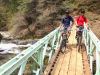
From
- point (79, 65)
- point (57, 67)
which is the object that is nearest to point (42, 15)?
point (79, 65)

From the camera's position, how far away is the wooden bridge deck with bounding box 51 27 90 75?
9.47 metres

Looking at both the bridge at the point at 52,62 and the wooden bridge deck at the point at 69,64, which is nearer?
the bridge at the point at 52,62

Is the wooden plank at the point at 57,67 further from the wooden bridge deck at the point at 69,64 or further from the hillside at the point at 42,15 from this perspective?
the hillside at the point at 42,15

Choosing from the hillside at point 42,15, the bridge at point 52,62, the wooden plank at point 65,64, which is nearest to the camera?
the bridge at point 52,62

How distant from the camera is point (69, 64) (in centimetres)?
1091

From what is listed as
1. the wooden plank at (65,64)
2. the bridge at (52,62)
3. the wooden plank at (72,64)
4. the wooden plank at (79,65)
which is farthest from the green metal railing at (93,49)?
the wooden plank at (65,64)

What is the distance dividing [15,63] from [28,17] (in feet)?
131

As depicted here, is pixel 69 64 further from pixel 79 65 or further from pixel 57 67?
pixel 57 67

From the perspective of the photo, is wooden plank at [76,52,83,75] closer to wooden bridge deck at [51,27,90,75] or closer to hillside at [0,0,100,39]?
wooden bridge deck at [51,27,90,75]

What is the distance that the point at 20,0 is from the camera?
53.9m

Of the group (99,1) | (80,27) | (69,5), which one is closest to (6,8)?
(69,5)

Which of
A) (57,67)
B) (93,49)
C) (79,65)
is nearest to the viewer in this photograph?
(93,49)

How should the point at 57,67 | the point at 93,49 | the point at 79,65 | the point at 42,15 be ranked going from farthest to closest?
the point at 42,15
the point at 79,65
the point at 57,67
the point at 93,49

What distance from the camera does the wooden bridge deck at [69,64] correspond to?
9.47 meters
